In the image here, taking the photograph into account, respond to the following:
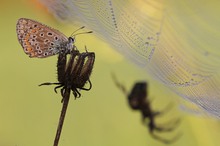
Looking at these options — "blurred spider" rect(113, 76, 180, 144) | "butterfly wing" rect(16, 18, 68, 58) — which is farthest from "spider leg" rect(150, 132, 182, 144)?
"butterfly wing" rect(16, 18, 68, 58)

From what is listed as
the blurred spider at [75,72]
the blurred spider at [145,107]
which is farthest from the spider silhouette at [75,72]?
the blurred spider at [145,107]

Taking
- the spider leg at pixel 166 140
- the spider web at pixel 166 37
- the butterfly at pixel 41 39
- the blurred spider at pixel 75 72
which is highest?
the spider web at pixel 166 37

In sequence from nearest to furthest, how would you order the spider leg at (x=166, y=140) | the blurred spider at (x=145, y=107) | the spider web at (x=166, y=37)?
1. the spider web at (x=166, y=37)
2. the blurred spider at (x=145, y=107)
3. the spider leg at (x=166, y=140)

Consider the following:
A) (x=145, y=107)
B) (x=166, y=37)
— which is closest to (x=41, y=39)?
(x=166, y=37)

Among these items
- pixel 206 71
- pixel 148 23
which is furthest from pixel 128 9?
pixel 206 71

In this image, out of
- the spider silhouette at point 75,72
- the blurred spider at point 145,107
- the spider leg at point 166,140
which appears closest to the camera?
the spider silhouette at point 75,72

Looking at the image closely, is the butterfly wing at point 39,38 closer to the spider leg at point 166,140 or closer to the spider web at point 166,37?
the spider web at point 166,37

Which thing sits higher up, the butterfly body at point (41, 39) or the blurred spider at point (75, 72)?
the butterfly body at point (41, 39)

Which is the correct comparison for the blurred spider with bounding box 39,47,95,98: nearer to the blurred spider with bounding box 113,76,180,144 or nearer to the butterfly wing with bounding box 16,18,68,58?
the butterfly wing with bounding box 16,18,68,58
